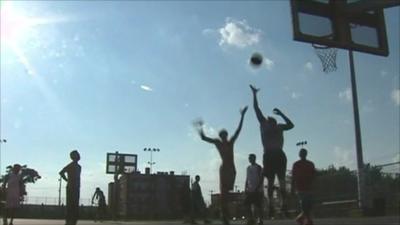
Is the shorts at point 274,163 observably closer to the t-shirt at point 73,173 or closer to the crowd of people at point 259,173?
the crowd of people at point 259,173

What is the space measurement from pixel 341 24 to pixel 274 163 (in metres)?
2.85

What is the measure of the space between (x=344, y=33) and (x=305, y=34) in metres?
0.98

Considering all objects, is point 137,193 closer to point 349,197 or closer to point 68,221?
point 349,197

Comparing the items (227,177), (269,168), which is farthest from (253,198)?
(269,168)

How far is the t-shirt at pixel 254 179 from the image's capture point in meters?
14.0

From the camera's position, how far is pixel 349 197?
156 ft

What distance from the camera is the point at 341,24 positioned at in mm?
12211

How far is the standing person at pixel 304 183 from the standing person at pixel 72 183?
15.5 feet

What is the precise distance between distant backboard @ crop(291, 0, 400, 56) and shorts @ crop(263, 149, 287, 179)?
230 centimetres

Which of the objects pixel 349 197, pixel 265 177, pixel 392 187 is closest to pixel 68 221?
pixel 265 177

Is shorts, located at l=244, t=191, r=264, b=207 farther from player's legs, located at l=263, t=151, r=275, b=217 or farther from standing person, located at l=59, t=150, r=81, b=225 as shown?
standing person, located at l=59, t=150, r=81, b=225

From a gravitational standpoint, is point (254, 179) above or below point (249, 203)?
above

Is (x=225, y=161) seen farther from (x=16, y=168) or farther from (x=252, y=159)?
(x=16, y=168)

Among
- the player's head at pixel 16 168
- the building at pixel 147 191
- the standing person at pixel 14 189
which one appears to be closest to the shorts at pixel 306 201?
the standing person at pixel 14 189
